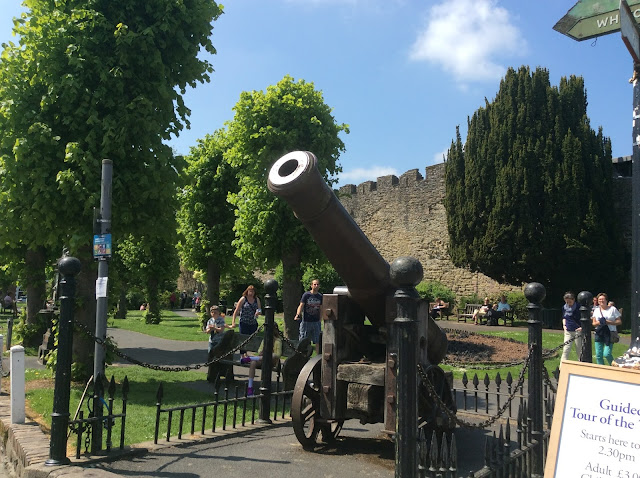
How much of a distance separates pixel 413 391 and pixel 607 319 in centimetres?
870

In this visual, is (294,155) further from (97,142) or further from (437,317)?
(437,317)

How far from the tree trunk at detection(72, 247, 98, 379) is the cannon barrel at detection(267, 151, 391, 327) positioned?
17.6ft

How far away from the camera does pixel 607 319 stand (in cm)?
1052

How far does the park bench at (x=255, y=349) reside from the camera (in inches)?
294

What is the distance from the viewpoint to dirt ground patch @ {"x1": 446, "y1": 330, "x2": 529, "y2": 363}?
12398mm

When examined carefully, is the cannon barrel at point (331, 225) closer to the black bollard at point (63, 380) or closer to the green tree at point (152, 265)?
the black bollard at point (63, 380)

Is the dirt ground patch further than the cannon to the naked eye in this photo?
Yes

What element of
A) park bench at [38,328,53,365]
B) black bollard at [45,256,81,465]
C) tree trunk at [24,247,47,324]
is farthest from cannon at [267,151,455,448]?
tree trunk at [24,247,47,324]

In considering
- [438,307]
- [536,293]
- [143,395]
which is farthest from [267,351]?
[438,307]

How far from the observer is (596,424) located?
304cm

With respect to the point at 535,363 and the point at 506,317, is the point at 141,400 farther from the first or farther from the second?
the point at 506,317

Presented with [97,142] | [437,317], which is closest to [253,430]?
[97,142]

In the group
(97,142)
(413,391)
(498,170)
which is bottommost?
(413,391)

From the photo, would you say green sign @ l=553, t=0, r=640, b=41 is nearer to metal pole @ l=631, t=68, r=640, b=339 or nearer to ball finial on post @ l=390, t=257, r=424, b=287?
metal pole @ l=631, t=68, r=640, b=339
